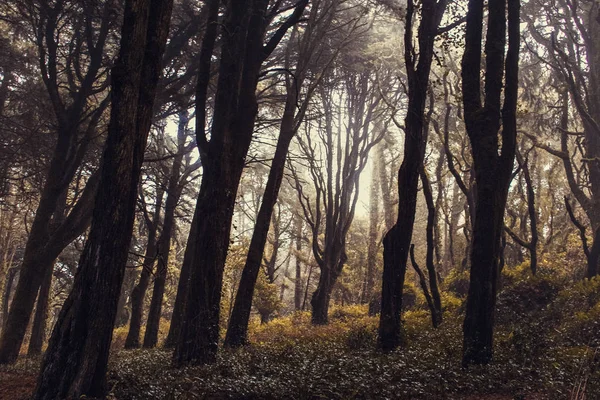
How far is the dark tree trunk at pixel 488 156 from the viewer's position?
25.8 feet

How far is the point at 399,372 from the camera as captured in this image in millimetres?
6680

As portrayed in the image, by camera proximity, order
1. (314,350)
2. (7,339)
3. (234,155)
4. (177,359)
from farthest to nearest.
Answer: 1. (7,339)
2. (314,350)
3. (234,155)
4. (177,359)

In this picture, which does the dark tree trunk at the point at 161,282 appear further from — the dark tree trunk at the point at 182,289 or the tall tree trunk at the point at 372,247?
the tall tree trunk at the point at 372,247

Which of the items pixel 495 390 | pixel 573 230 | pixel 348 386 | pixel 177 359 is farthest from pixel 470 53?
pixel 573 230

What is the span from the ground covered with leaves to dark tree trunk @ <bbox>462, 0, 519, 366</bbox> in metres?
0.64

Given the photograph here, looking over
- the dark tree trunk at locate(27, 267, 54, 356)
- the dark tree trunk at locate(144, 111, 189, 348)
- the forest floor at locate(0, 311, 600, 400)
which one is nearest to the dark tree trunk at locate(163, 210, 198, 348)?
the dark tree trunk at locate(144, 111, 189, 348)

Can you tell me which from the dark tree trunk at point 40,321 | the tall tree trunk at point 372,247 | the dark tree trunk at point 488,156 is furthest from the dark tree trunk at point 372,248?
the dark tree trunk at point 488,156

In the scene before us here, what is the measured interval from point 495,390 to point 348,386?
202cm

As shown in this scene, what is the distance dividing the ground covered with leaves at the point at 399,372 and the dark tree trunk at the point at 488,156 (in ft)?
2.11

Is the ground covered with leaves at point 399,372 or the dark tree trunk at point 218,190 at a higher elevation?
the dark tree trunk at point 218,190

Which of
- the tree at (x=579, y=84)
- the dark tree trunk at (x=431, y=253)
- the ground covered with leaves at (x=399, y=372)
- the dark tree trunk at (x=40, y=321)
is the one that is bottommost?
the dark tree trunk at (x=40, y=321)

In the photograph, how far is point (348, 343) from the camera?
1048 cm

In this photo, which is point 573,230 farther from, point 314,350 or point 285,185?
point 314,350

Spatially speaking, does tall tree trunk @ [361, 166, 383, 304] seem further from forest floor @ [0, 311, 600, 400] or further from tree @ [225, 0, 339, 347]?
forest floor @ [0, 311, 600, 400]
